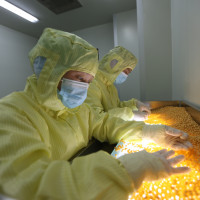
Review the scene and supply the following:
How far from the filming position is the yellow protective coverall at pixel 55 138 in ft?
1.41

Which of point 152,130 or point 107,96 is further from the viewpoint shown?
point 107,96

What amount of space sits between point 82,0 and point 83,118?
3.27m

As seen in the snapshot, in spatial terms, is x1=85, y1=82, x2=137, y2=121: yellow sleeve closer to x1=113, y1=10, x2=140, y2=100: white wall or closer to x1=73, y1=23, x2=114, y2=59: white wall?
x1=113, y1=10, x2=140, y2=100: white wall

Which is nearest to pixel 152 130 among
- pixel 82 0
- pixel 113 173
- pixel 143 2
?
pixel 113 173

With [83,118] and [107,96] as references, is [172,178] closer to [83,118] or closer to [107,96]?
[83,118]

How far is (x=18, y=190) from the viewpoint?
1.32 feet

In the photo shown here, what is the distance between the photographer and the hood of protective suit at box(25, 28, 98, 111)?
2.66 feet

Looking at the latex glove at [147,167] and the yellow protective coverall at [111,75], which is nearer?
the latex glove at [147,167]

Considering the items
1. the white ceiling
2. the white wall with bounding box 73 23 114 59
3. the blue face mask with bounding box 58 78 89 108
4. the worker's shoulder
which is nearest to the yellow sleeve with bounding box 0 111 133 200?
the worker's shoulder

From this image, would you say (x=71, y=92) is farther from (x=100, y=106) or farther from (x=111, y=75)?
(x=111, y=75)

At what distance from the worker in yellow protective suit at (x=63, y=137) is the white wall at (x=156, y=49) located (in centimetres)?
173

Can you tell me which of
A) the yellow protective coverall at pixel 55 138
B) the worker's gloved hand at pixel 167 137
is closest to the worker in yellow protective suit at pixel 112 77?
the yellow protective coverall at pixel 55 138

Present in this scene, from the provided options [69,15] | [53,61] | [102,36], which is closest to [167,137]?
[53,61]

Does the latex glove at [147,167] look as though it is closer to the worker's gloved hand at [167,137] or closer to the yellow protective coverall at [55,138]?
the yellow protective coverall at [55,138]
